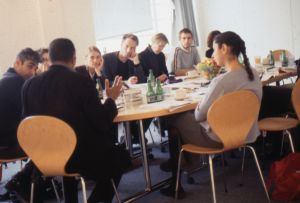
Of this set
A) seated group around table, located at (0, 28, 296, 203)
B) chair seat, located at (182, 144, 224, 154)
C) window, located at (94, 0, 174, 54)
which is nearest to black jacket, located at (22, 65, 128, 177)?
seated group around table, located at (0, 28, 296, 203)

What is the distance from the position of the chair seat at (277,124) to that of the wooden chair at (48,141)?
54.2 inches

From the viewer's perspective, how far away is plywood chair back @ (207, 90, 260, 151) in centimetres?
206

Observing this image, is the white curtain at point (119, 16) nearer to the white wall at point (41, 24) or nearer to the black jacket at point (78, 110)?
the white wall at point (41, 24)

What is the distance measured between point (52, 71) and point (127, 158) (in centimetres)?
70

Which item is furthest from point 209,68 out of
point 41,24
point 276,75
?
point 41,24

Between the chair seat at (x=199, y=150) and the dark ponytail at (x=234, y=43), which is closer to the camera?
the chair seat at (x=199, y=150)

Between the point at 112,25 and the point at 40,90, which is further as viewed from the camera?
the point at 112,25

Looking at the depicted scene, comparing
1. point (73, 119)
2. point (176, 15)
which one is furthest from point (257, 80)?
point (176, 15)

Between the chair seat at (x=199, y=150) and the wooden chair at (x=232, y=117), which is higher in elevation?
the wooden chair at (x=232, y=117)

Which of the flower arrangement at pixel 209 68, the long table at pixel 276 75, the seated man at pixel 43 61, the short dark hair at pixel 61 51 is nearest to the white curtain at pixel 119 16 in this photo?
the seated man at pixel 43 61

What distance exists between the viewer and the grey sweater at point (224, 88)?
7.16 feet

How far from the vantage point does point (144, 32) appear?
6320 mm

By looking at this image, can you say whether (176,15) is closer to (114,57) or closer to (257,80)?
(114,57)

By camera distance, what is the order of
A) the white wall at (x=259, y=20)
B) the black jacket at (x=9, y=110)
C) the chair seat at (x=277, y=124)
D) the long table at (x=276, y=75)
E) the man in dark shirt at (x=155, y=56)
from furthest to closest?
1. the white wall at (x=259, y=20)
2. the man in dark shirt at (x=155, y=56)
3. the long table at (x=276, y=75)
4. the black jacket at (x=9, y=110)
5. the chair seat at (x=277, y=124)
